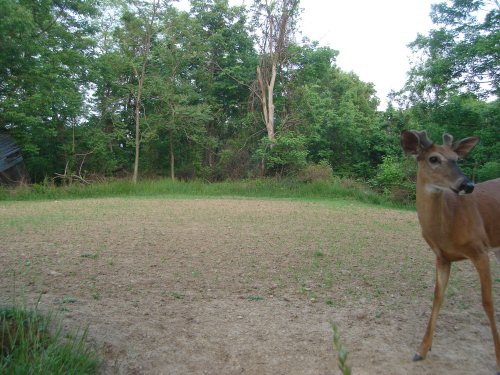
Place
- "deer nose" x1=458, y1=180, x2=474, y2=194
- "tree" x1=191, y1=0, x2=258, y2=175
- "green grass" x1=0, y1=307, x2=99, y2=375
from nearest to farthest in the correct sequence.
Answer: "green grass" x1=0, y1=307, x2=99, y2=375 → "deer nose" x1=458, y1=180, x2=474, y2=194 → "tree" x1=191, y1=0, x2=258, y2=175

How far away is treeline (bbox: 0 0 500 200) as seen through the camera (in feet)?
59.9

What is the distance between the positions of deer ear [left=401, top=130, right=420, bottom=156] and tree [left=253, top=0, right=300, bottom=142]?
19.2m

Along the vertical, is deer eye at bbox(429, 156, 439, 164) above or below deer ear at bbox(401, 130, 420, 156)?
below

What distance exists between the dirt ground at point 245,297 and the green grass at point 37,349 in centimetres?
18

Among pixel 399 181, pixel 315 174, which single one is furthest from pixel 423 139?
pixel 315 174

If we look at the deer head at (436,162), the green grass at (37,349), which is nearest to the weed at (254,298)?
the green grass at (37,349)

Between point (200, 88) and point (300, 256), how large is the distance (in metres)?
20.8

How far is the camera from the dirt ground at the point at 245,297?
2.83 metres

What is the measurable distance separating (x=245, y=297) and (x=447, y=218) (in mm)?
2047

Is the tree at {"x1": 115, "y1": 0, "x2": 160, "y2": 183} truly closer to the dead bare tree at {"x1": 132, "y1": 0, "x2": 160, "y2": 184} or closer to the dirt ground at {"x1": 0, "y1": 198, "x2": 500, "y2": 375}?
the dead bare tree at {"x1": 132, "y1": 0, "x2": 160, "y2": 184}

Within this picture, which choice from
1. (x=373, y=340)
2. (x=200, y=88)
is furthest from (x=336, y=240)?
(x=200, y=88)

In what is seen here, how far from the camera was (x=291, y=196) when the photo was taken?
17531mm

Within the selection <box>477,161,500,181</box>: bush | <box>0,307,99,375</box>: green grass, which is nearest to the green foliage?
<box>477,161,500,181</box>: bush

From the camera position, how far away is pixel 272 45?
23234 mm
